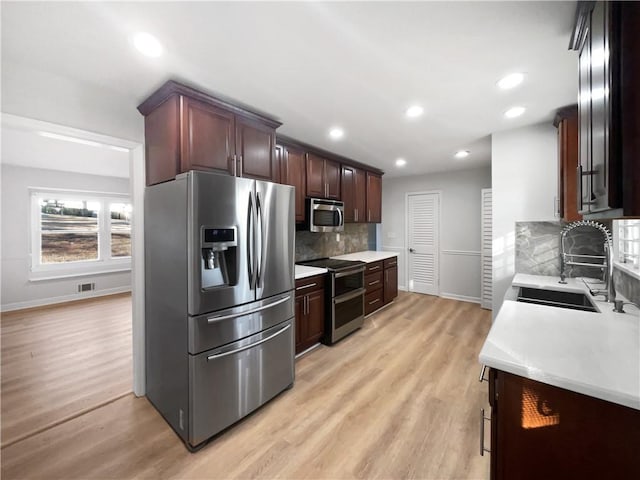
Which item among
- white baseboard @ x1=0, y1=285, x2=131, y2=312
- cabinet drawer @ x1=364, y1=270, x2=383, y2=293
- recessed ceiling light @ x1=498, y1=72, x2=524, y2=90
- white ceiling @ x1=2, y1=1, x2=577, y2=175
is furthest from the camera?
white baseboard @ x1=0, y1=285, x2=131, y2=312

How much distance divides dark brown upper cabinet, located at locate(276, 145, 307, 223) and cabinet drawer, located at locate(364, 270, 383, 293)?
146cm

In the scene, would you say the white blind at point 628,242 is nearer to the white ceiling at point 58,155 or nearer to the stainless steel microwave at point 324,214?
the stainless steel microwave at point 324,214

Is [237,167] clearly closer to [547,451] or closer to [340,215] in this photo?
[340,215]

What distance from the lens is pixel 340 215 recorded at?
3.76 m

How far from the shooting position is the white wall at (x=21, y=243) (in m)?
4.51

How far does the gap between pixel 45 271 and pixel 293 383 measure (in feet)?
18.1

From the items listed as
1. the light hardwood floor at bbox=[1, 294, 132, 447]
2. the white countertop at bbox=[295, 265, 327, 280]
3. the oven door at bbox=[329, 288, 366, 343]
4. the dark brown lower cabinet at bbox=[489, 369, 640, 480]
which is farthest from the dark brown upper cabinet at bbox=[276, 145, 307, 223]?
the dark brown lower cabinet at bbox=[489, 369, 640, 480]

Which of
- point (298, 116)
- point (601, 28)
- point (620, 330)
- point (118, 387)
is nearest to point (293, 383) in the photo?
point (118, 387)

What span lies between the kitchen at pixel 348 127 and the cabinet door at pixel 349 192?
82 cm

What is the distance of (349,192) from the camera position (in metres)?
4.21

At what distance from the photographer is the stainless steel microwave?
11.0 ft

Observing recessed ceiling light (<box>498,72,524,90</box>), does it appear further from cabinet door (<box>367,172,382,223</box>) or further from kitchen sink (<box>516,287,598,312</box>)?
cabinet door (<box>367,172,382,223</box>)

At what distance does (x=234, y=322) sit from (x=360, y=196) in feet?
10.5

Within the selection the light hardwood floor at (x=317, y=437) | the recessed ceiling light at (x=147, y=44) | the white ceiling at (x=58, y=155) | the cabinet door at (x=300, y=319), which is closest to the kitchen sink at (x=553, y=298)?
the light hardwood floor at (x=317, y=437)
